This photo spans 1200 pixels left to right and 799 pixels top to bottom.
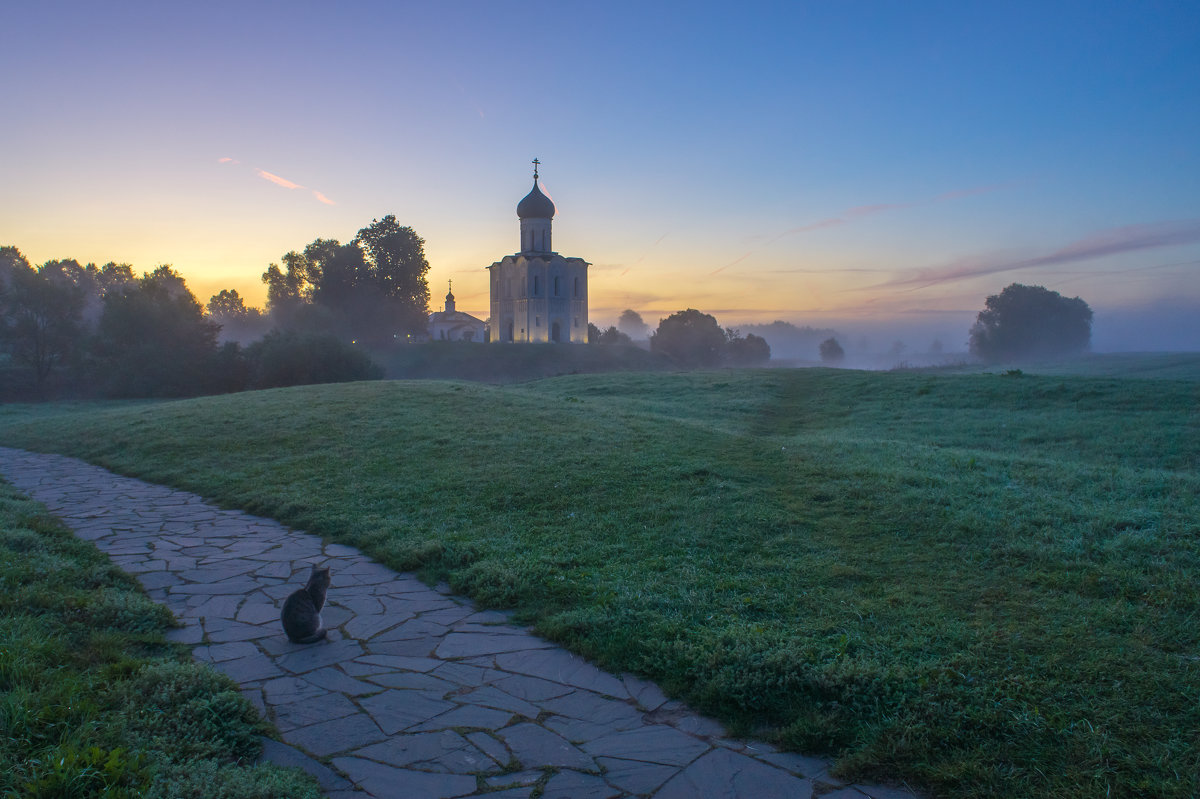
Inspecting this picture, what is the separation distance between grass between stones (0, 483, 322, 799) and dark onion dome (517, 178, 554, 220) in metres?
59.1

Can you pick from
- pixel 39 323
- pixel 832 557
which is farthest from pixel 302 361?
pixel 832 557

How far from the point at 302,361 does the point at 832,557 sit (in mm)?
32512

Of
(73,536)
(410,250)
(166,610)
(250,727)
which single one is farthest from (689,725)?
(410,250)

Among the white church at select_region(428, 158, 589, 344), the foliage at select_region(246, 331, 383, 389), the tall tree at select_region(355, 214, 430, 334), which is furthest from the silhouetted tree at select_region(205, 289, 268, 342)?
the foliage at select_region(246, 331, 383, 389)

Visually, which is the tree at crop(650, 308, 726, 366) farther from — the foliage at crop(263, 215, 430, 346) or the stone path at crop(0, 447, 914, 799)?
the stone path at crop(0, 447, 914, 799)

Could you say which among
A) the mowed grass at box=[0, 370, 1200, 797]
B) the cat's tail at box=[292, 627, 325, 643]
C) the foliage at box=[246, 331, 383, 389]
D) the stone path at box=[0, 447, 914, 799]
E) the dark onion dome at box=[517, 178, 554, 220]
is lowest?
the stone path at box=[0, 447, 914, 799]

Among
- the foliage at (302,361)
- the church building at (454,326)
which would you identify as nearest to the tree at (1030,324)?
the church building at (454,326)

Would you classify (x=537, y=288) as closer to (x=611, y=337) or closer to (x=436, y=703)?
(x=611, y=337)

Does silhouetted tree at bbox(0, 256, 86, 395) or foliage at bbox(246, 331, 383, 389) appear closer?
foliage at bbox(246, 331, 383, 389)

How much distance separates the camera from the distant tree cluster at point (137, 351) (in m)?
33.7

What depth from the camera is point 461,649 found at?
4.40 m

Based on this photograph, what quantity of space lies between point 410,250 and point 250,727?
206 feet

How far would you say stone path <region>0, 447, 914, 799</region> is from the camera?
3.02 metres

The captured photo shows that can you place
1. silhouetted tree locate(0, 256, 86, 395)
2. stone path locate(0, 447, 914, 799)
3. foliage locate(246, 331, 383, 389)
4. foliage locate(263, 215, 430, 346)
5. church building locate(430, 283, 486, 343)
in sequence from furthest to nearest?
1. church building locate(430, 283, 486, 343)
2. foliage locate(263, 215, 430, 346)
3. silhouetted tree locate(0, 256, 86, 395)
4. foliage locate(246, 331, 383, 389)
5. stone path locate(0, 447, 914, 799)
